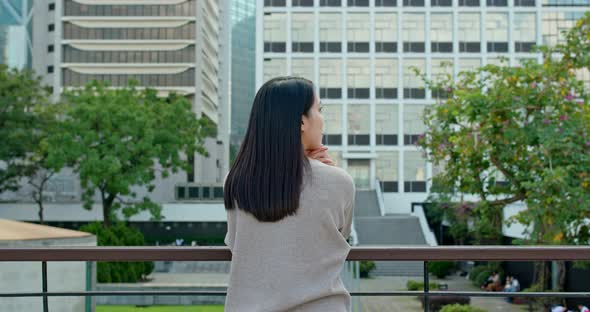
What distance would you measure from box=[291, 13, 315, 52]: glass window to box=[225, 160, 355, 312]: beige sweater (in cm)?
3719

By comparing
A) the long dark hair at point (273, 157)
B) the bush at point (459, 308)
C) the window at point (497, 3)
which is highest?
the window at point (497, 3)

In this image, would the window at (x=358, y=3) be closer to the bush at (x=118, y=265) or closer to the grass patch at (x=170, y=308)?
the bush at (x=118, y=265)

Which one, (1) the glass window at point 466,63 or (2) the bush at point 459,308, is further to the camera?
(1) the glass window at point 466,63

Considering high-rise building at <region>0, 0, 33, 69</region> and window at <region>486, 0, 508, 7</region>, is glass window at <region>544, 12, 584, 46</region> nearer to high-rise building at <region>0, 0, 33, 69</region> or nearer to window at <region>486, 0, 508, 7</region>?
window at <region>486, 0, 508, 7</region>

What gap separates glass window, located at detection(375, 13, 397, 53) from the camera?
39281 mm

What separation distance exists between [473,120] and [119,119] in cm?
1814

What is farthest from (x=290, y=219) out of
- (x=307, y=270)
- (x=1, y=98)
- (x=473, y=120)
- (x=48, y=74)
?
(x=48, y=74)

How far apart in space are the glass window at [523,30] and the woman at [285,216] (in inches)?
1536

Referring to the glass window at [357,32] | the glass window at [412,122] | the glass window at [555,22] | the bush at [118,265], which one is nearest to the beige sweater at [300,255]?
the bush at [118,265]

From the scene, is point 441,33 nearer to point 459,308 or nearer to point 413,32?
point 413,32

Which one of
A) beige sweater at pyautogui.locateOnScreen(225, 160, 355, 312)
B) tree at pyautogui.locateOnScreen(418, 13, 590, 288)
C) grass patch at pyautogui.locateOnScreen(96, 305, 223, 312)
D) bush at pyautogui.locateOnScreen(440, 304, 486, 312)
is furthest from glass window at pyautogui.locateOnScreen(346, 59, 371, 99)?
beige sweater at pyautogui.locateOnScreen(225, 160, 355, 312)

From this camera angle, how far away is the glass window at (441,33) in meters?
39.1

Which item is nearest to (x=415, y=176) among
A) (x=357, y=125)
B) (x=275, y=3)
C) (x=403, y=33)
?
(x=357, y=125)

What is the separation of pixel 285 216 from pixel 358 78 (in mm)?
37380
